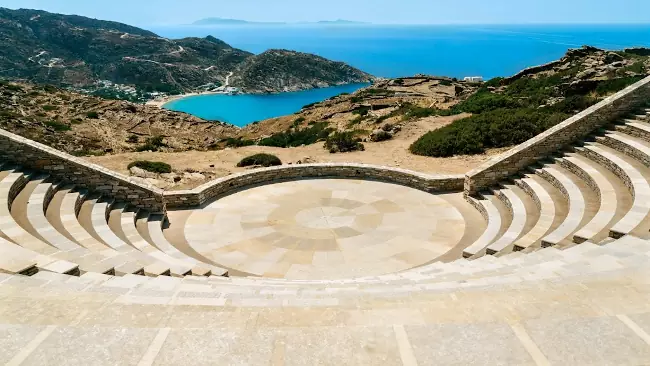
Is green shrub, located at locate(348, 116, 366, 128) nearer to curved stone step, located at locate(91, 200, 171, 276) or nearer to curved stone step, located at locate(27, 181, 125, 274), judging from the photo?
curved stone step, located at locate(91, 200, 171, 276)

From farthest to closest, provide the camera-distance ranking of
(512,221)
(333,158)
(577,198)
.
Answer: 1. (333,158)
2. (512,221)
3. (577,198)

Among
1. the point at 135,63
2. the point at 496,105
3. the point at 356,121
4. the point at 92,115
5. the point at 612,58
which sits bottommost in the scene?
the point at 92,115

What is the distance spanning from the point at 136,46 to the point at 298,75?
77010 millimetres

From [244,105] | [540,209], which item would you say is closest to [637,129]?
[540,209]

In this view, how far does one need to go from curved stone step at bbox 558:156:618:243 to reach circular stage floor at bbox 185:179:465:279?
3294 mm

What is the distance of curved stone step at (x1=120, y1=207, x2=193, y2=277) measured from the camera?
8.88 meters

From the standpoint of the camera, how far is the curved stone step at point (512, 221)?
1006 cm

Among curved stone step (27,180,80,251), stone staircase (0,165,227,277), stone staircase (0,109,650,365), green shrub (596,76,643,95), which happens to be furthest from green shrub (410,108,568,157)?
curved stone step (27,180,80,251)

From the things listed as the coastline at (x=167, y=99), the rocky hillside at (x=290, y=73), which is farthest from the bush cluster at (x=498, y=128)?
the rocky hillside at (x=290, y=73)

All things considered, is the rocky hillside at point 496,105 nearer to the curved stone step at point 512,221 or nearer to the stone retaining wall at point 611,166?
the stone retaining wall at point 611,166

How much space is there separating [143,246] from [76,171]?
4483 mm

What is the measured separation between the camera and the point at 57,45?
154m

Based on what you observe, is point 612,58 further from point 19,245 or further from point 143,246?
point 19,245

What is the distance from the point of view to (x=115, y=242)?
10141 millimetres
